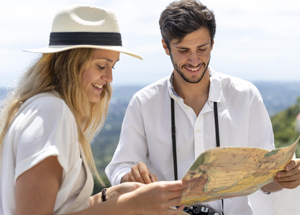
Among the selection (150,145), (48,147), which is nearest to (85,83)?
(48,147)

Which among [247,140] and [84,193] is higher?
[84,193]

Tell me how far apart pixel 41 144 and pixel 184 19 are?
4.86ft

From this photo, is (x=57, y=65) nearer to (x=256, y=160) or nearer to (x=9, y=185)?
(x=9, y=185)

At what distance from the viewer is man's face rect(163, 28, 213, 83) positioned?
7.84 feet

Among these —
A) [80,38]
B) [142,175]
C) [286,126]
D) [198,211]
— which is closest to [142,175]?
[142,175]

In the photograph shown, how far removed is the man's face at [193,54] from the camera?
2389mm

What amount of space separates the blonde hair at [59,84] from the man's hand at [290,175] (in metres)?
0.92

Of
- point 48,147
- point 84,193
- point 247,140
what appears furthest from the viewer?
point 247,140

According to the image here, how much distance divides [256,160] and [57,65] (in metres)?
0.90

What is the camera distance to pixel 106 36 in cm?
156

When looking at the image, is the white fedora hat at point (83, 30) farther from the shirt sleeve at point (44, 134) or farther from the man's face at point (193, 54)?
the man's face at point (193, 54)

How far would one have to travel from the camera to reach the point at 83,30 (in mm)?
1528

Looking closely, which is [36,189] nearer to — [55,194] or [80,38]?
[55,194]

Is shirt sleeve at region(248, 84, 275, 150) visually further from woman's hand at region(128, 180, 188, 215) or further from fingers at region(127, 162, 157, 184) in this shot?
woman's hand at region(128, 180, 188, 215)
